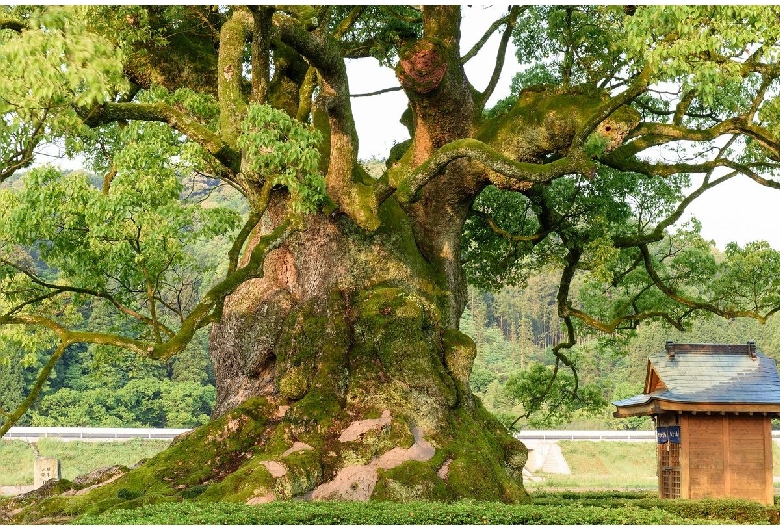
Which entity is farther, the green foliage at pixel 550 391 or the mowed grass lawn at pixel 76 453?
the mowed grass lawn at pixel 76 453

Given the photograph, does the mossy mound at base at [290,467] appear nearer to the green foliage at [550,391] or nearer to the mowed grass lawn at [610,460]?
the green foliage at [550,391]

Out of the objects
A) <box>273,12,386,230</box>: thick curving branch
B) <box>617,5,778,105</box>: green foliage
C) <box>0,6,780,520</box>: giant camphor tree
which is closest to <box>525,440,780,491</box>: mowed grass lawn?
<box>0,6,780,520</box>: giant camphor tree

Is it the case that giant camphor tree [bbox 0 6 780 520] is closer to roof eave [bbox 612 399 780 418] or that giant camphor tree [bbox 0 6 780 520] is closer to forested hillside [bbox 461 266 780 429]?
roof eave [bbox 612 399 780 418]

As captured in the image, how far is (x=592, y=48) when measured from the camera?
1794cm

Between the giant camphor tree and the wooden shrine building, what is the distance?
164 cm

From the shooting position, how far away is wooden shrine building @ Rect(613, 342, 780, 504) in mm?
17453

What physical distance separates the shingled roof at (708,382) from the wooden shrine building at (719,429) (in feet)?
0.06

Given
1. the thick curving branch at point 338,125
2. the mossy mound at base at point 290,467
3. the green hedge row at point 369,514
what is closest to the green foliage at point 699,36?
the thick curving branch at point 338,125

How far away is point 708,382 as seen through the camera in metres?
18.0

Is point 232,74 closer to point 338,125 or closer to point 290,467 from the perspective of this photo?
point 338,125

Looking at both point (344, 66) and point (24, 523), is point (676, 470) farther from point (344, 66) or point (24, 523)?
point (24, 523)

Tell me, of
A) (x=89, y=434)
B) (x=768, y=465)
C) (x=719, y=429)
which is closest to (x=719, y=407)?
(x=719, y=429)

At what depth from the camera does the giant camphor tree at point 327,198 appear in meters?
12.6

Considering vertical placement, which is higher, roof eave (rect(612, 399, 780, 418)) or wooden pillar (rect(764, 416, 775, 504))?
roof eave (rect(612, 399, 780, 418))
